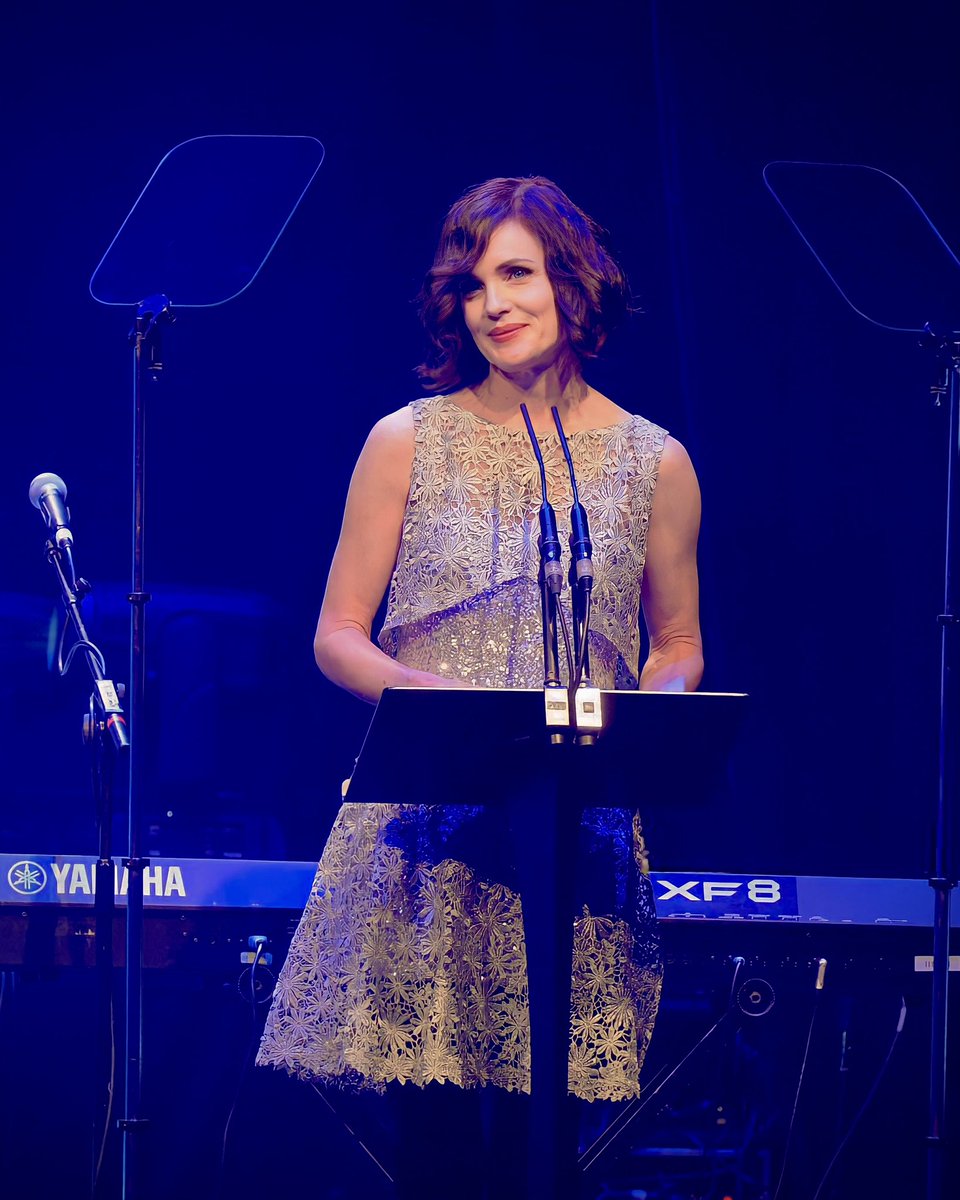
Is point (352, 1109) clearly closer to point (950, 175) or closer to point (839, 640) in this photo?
point (839, 640)

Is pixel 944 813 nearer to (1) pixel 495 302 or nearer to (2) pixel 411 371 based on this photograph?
(1) pixel 495 302

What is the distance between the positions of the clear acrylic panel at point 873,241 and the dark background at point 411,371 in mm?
53

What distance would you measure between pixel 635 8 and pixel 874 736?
7.03 ft

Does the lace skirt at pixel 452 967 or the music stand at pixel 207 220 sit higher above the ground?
the music stand at pixel 207 220

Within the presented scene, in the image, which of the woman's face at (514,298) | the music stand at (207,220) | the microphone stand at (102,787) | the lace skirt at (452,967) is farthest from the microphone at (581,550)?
the music stand at (207,220)

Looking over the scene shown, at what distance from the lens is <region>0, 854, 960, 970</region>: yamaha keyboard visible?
3.43 meters

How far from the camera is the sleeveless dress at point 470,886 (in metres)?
2.16

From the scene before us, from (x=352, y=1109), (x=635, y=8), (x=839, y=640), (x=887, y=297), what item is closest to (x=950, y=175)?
(x=887, y=297)

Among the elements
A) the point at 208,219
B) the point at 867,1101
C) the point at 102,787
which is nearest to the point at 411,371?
the point at 208,219

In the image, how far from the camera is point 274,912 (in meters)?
3.45

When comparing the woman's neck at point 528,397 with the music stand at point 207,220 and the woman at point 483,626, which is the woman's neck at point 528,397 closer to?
the woman at point 483,626

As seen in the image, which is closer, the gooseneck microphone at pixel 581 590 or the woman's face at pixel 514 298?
the gooseneck microphone at pixel 581 590

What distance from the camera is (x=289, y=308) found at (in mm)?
4367

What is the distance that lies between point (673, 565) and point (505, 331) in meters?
0.48
